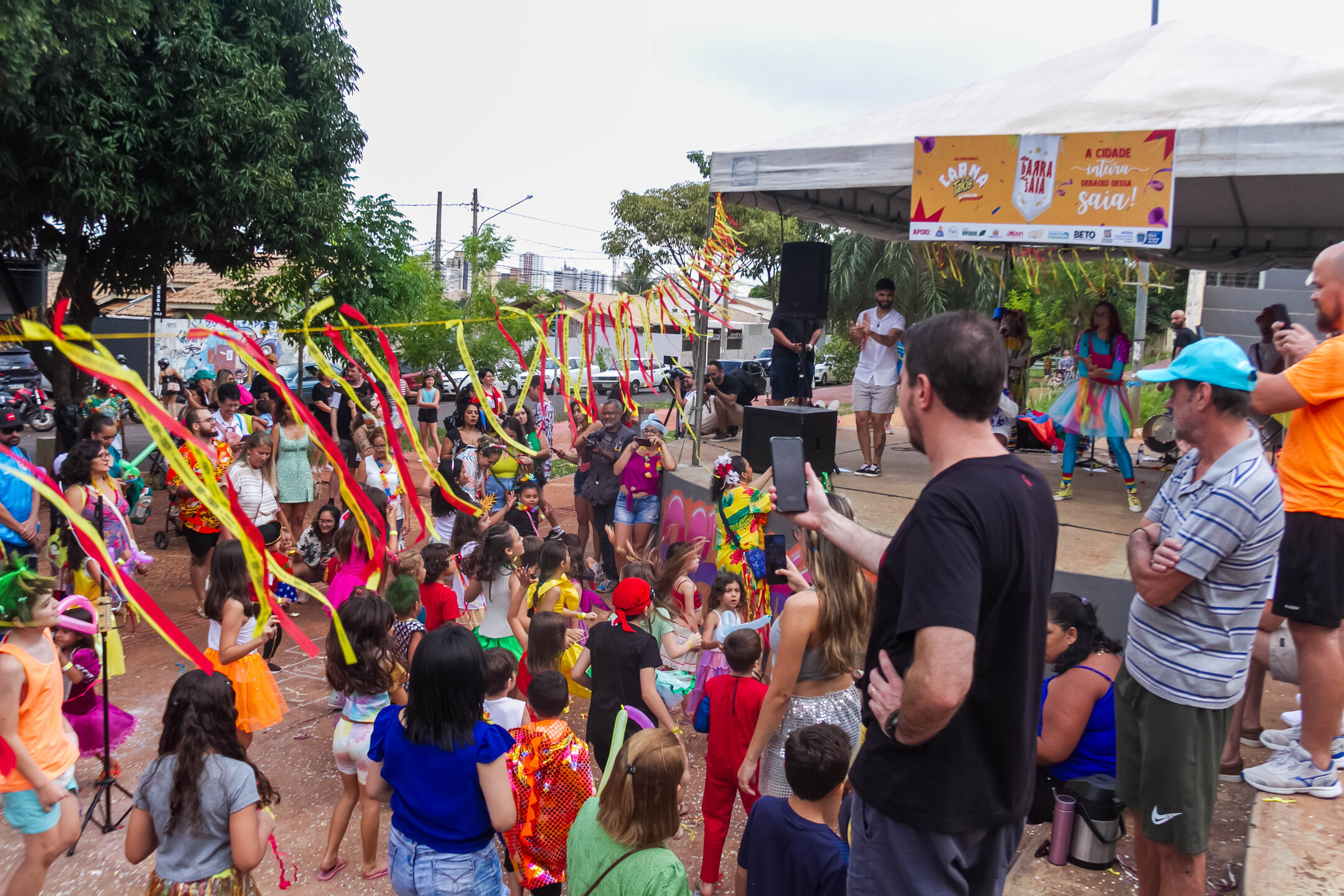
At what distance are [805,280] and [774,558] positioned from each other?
3.89 meters

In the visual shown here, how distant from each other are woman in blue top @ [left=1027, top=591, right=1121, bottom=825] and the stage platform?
1020mm

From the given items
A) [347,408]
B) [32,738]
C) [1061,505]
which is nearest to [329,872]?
[32,738]

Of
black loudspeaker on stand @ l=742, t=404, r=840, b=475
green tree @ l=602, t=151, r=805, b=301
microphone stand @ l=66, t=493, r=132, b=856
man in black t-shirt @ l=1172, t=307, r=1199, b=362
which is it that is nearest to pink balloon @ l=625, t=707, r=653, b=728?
microphone stand @ l=66, t=493, r=132, b=856

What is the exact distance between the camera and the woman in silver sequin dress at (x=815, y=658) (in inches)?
121

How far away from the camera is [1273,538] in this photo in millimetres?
2379

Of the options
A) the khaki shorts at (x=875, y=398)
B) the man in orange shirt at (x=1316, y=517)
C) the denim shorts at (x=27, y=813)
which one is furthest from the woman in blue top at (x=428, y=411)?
the man in orange shirt at (x=1316, y=517)

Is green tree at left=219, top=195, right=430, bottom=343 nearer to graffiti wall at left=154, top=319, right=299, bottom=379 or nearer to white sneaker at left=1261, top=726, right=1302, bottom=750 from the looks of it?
graffiti wall at left=154, top=319, right=299, bottom=379

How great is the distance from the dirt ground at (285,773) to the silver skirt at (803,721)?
27.7 inches

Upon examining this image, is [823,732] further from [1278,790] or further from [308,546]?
[308,546]

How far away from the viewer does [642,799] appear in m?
2.48

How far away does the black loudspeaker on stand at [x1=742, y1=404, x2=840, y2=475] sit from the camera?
6.01 metres

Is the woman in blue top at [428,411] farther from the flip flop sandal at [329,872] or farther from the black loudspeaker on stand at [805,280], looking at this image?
the flip flop sandal at [329,872]

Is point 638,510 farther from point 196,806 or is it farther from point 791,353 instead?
point 196,806

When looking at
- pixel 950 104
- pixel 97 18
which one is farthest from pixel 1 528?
pixel 950 104
